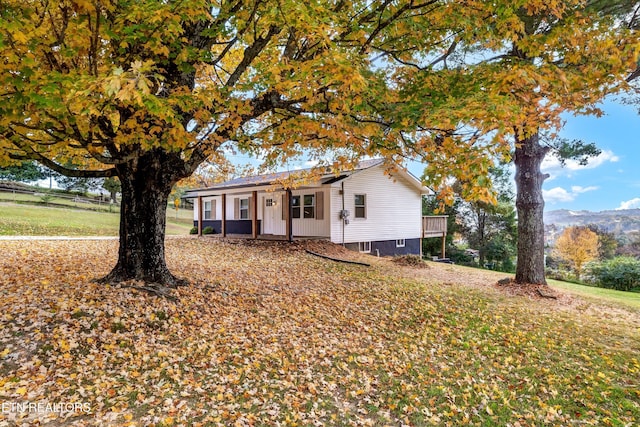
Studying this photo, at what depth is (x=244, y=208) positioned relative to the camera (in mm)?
20703

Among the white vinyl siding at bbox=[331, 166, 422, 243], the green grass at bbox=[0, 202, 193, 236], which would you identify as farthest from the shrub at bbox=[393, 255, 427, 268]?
the green grass at bbox=[0, 202, 193, 236]

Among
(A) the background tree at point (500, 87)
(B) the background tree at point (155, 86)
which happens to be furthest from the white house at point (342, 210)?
(A) the background tree at point (500, 87)

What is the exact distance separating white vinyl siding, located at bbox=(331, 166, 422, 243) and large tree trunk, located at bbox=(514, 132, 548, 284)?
6.20 m

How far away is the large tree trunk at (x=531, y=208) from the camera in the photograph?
33.1 feet

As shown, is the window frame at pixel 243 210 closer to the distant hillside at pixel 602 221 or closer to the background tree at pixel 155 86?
the background tree at pixel 155 86

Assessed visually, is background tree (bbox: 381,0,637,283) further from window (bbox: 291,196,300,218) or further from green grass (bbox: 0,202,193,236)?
green grass (bbox: 0,202,193,236)

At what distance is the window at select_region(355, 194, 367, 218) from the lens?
56.9ft

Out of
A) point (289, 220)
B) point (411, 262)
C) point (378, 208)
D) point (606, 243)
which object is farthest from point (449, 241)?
point (606, 243)

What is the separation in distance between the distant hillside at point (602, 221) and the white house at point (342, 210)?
21320 millimetres

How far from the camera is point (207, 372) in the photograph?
13.4ft

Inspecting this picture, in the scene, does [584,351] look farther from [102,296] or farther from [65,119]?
[65,119]

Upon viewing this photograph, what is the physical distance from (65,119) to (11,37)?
0.98 m

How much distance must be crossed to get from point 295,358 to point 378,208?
556 inches

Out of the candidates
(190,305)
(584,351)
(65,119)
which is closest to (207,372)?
(190,305)
